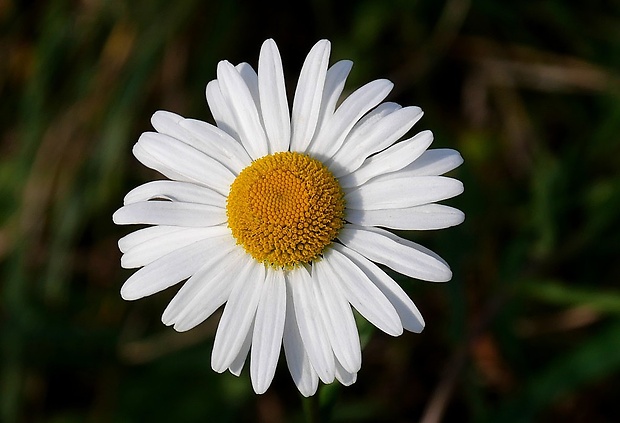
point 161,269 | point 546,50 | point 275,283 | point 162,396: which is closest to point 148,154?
point 161,269

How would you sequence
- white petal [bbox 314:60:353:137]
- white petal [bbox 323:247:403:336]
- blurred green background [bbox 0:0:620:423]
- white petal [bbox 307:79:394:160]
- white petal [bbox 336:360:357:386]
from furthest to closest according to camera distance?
blurred green background [bbox 0:0:620:423], white petal [bbox 314:60:353:137], white petal [bbox 307:79:394:160], white petal [bbox 336:360:357:386], white petal [bbox 323:247:403:336]

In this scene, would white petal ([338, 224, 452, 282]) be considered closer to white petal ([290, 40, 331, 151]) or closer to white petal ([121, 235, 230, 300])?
white petal ([290, 40, 331, 151])

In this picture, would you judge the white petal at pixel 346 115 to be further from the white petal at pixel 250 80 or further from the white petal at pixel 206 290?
the white petal at pixel 206 290

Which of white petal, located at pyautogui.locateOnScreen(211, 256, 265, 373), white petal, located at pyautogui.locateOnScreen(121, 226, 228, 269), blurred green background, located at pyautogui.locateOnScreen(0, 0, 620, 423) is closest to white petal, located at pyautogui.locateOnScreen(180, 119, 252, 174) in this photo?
white petal, located at pyautogui.locateOnScreen(121, 226, 228, 269)

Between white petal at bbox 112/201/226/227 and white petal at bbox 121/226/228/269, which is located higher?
white petal at bbox 112/201/226/227

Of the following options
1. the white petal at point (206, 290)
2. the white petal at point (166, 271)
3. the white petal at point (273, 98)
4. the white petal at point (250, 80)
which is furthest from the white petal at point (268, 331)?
the white petal at point (250, 80)

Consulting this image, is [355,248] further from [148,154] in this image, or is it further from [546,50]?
[546,50]
